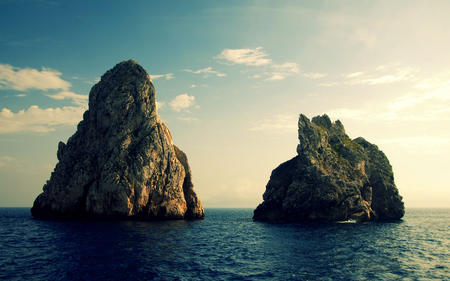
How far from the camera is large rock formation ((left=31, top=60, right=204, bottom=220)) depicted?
209ft

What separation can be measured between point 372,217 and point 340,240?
41.3 meters

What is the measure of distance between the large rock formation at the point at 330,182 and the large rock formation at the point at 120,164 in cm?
2602

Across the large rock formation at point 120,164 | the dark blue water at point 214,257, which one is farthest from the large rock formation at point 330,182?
the large rock formation at point 120,164

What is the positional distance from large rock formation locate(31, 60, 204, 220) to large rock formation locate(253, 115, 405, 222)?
85.4 feet

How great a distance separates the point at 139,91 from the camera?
243 ft

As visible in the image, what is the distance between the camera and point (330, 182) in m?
66.8

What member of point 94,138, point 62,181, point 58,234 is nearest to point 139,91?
point 94,138

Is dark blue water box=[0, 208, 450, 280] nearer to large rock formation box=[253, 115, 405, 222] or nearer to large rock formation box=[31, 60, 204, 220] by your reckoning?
large rock formation box=[31, 60, 204, 220]

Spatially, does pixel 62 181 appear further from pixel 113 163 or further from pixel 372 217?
pixel 372 217

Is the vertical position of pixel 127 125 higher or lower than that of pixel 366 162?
higher

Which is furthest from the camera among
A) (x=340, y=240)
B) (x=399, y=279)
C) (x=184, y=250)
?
(x=340, y=240)

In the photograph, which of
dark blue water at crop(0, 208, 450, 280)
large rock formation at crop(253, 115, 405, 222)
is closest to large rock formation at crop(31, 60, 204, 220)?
dark blue water at crop(0, 208, 450, 280)

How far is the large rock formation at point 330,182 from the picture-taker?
67.5m

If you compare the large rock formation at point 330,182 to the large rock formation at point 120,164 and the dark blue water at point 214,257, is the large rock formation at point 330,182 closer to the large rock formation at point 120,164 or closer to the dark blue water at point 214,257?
the dark blue water at point 214,257
